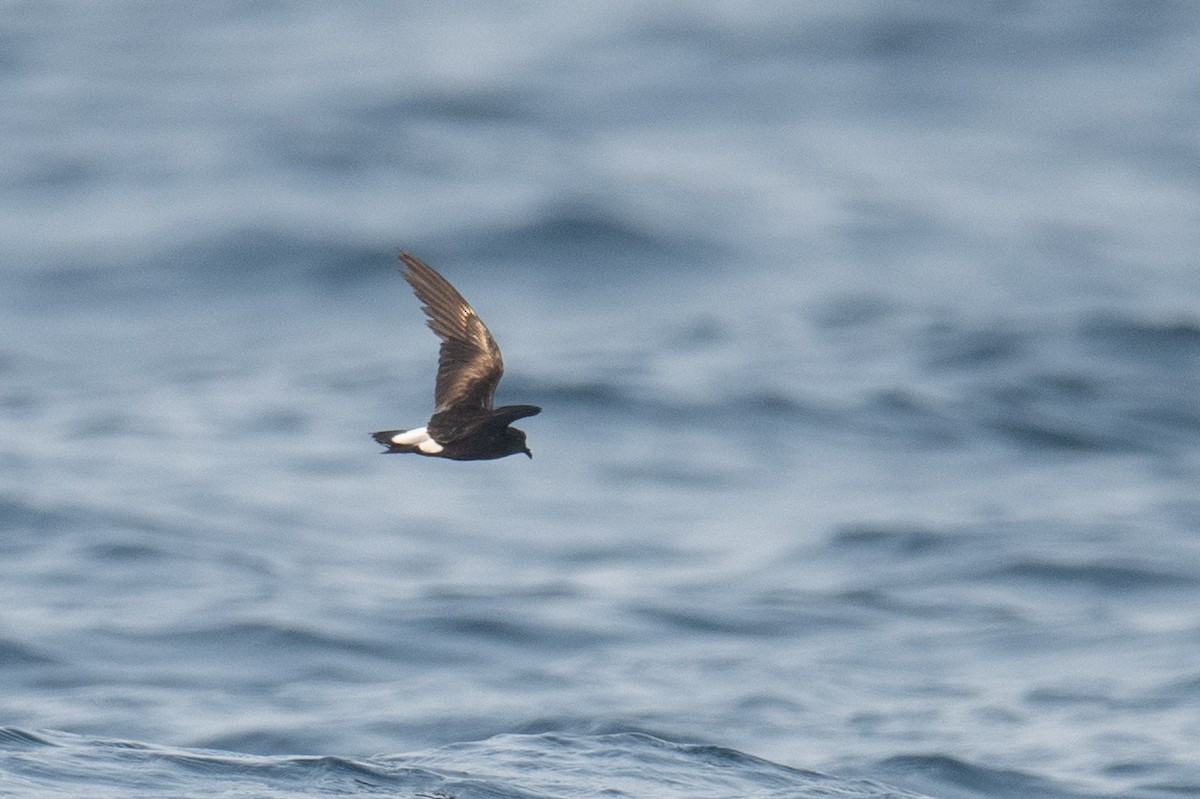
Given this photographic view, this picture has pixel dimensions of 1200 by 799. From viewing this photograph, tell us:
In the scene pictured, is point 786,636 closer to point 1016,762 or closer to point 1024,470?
point 1016,762

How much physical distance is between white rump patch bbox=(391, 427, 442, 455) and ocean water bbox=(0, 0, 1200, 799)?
7.82ft

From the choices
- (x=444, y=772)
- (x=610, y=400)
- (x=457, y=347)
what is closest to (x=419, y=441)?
(x=457, y=347)

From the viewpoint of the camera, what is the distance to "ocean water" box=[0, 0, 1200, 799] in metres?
12.6

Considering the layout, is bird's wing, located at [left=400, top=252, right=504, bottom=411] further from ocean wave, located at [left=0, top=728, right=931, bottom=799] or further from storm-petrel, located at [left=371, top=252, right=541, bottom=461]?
ocean wave, located at [left=0, top=728, right=931, bottom=799]

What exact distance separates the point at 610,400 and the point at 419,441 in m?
13.4

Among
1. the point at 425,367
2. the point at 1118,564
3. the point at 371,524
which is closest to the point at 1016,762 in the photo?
the point at 1118,564

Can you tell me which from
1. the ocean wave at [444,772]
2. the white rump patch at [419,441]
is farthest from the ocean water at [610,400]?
the white rump patch at [419,441]

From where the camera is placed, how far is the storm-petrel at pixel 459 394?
8141 millimetres

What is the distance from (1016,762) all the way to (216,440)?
9709 millimetres

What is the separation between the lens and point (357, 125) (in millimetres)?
32875

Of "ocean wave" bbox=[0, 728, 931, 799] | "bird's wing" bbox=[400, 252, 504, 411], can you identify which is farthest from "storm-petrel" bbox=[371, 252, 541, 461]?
"ocean wave" bbox=[0, 728, 931, 799]

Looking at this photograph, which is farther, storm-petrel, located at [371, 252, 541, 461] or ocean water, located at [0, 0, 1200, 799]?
ocean water, located at [0, 0, 1200, 799]

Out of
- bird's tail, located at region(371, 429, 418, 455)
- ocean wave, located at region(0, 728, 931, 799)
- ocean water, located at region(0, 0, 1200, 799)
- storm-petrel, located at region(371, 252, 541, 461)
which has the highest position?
ocean water, located at region(0, 0, 1200, 799)

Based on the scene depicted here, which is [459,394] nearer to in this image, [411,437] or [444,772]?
[411,437]
